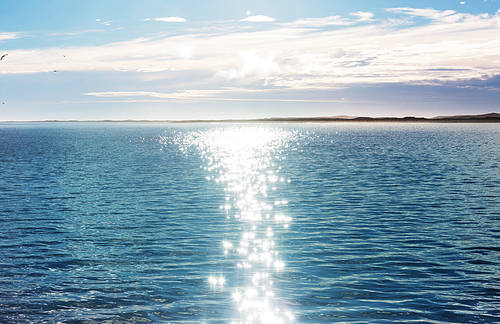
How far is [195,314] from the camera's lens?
17.9m

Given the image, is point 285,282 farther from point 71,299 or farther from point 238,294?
point 71,299

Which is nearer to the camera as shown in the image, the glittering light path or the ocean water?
the glittering light path

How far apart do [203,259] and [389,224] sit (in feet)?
47.6

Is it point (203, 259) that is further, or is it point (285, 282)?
point (203, 259)

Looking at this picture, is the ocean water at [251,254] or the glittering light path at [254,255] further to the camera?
the ocean water at [251,254]

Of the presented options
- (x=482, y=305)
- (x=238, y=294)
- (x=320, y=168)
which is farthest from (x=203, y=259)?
(x=320, y=168)

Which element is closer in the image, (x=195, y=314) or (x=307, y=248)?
(x=195, y=314)

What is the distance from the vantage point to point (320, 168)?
7288 cm

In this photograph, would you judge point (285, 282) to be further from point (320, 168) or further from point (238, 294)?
point (320, 168)

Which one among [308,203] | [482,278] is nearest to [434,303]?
[482,278]

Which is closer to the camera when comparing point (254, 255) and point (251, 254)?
point (254, 255)

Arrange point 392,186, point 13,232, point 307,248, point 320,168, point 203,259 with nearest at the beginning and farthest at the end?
point 203,259
point 307,248
point 13,232
point 392,186
point 320,168

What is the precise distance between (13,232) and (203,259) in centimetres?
1437

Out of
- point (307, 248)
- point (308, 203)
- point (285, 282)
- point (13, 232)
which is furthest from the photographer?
point (308, 203)
